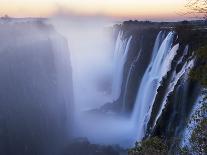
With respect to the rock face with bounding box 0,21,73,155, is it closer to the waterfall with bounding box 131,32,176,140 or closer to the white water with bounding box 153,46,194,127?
the waterfall with bounding box 131,32,176,140

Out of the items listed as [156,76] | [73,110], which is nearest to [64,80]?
[73,110]

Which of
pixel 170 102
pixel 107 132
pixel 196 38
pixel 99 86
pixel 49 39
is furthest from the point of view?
pixel 99 86

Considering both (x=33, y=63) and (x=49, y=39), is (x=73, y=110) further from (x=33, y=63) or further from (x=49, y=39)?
(x=33, y=63)

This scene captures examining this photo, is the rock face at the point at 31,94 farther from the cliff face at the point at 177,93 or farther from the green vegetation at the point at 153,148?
the green vegetation at the point at 153,148

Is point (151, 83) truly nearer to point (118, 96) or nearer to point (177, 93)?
point (177, 93)

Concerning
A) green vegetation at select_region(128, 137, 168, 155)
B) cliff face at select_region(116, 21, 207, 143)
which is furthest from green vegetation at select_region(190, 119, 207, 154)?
cliff face at select_region(116, 21, 207, 143)

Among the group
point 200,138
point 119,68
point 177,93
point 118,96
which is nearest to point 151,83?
point 177,93
